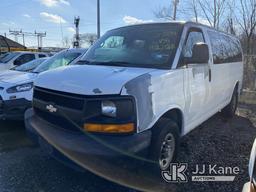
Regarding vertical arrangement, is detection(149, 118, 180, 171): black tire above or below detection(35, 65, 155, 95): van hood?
below

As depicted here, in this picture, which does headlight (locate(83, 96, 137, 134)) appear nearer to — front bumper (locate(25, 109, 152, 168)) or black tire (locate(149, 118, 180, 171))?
front bumper (locate(25, 109, 152, 168))

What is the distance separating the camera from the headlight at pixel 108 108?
3.08m

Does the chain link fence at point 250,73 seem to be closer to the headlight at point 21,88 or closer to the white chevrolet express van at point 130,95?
the white chevrolet express van at point 130,95

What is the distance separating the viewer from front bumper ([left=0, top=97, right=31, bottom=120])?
218 inches

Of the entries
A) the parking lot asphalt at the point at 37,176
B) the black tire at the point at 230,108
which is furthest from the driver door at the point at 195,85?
the black tire at the point at 230,108

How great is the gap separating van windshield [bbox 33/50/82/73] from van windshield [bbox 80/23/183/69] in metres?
2.40

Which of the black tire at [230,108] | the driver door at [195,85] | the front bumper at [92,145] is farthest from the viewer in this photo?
the black tire at [230,108]

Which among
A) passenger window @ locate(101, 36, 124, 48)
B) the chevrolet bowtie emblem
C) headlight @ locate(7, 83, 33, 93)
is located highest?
passenger window @ locate(101, 36, 124, 48)

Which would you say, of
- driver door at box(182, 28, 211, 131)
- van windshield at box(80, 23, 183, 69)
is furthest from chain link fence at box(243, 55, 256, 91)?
van windshield at box(80, 23, 183, 69)

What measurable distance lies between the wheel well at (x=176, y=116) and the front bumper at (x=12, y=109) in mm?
3049

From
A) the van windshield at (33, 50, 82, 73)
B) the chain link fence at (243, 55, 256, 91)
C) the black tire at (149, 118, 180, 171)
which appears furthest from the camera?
the chain link fence at (243, 55, 256, 91)

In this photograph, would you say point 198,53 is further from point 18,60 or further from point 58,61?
point 18,60

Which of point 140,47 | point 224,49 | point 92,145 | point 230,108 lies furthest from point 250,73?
point 92,145

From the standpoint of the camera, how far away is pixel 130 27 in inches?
187
